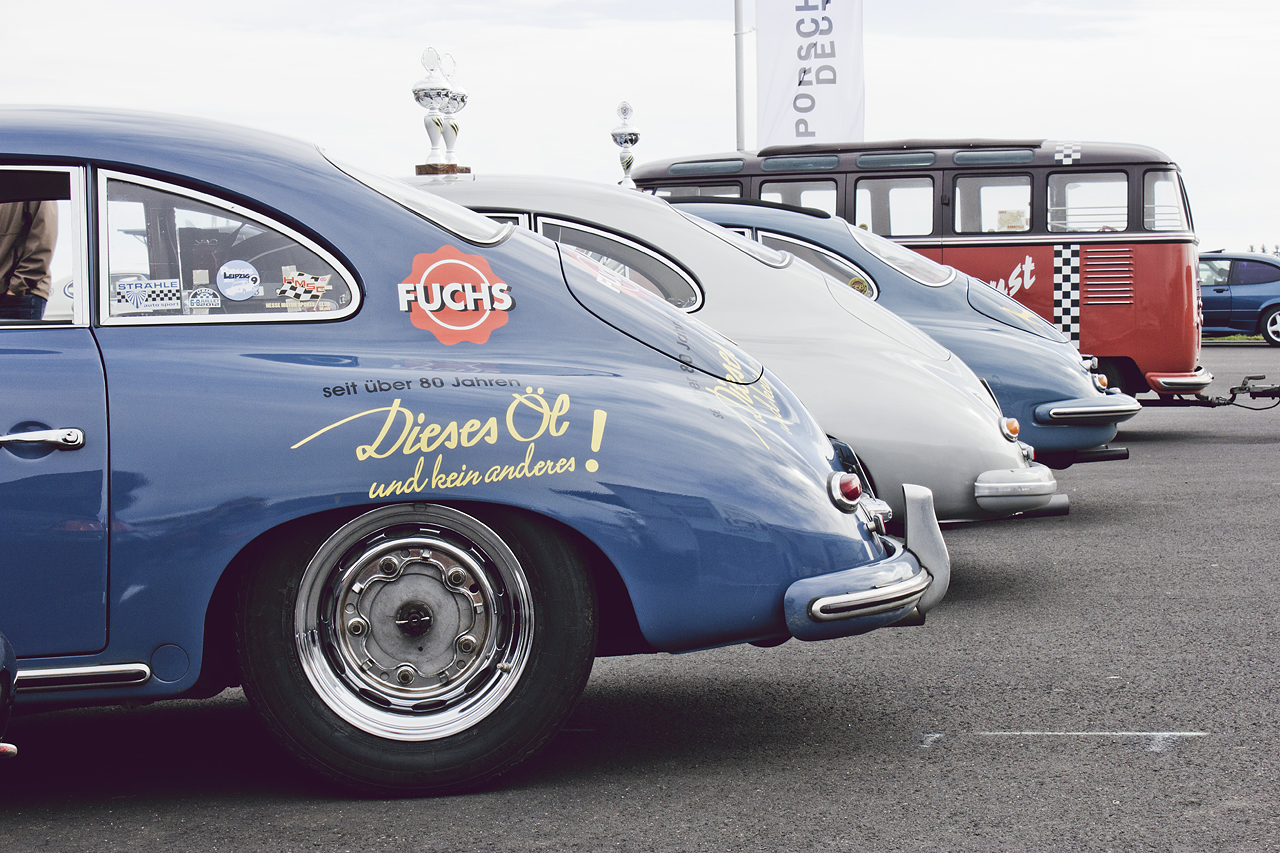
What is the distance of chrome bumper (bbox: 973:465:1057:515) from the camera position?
17.0 feet

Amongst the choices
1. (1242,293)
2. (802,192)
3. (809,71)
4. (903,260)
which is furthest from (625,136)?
(1242,293)

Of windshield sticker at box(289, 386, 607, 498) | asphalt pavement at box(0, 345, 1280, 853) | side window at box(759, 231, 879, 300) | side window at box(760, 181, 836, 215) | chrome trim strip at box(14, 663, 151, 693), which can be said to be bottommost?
asphalt pavement at box(0, 345, 1280, 853)

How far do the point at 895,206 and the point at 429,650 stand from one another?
34.6ft

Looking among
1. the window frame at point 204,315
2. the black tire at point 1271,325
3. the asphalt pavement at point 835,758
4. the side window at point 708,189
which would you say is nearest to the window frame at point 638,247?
the asphalt pavement at point 835,758

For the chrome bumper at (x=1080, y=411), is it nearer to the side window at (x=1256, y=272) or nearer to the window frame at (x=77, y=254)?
the window frame at (x=77, y=254)

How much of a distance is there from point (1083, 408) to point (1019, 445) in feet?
7.44

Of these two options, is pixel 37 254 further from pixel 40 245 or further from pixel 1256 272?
pixel 1256 272

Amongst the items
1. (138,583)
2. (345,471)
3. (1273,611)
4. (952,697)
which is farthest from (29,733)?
(1273,611)

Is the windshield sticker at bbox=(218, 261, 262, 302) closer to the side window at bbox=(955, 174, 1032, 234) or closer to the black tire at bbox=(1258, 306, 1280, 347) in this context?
the side window at bbox=(955, 174, 1032, 234)

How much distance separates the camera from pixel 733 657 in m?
4.60

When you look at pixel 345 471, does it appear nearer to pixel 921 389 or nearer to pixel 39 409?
pixel 39 409

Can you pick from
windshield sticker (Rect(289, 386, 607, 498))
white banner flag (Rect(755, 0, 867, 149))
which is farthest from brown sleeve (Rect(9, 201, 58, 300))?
white banner flag (Rect(755, 0, 867, 149))

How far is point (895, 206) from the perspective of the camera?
42.1ft

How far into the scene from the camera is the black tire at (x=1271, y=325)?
22.8 meters
